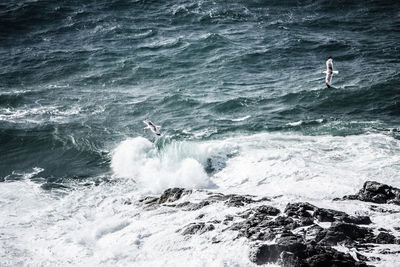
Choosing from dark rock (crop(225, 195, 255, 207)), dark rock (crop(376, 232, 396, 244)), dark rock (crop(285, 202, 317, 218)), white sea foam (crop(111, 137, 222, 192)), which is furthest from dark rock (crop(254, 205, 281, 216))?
white sea foam (crop(111, 137, 222, 192))

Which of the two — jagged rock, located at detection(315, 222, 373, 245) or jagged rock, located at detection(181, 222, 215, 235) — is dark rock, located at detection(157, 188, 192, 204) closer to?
jagged rock, located at detection(181, 222, 215, 235)

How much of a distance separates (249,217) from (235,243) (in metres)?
1.70

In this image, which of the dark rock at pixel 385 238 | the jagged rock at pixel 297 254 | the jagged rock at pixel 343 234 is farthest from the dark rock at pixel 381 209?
the jagged rock at pixel 297 254

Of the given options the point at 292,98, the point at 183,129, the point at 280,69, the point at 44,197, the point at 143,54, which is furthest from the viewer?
the point at 143,54

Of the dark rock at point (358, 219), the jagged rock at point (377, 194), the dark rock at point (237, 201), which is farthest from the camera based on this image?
the dark rock at point (237, 201)

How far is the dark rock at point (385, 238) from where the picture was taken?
46.2ft

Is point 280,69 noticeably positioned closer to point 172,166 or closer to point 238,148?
point 238,148

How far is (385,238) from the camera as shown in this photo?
14.2 m

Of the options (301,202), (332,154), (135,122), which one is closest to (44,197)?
(135,122)

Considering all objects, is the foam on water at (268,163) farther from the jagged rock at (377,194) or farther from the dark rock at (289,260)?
the dark rock at (289,260)

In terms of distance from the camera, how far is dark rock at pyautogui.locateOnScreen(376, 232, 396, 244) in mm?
14086

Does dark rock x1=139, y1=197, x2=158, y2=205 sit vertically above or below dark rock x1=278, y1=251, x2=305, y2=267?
below

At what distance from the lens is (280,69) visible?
3756 cm

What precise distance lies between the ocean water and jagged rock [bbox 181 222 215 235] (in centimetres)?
48
